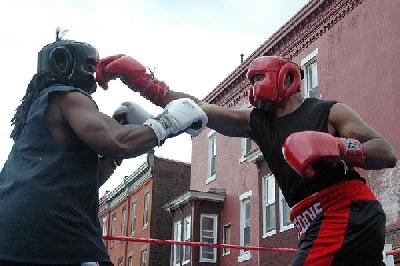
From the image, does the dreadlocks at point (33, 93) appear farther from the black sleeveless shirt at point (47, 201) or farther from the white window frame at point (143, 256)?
the white window frame at point (143, 256)

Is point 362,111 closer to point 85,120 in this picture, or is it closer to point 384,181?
point 384,181

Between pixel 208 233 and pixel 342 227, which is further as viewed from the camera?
pixel 208 233

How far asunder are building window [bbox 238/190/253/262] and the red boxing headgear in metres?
14.6

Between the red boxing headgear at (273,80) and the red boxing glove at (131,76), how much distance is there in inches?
25.4

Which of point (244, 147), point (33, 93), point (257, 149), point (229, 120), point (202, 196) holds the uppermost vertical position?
point (244, 147)

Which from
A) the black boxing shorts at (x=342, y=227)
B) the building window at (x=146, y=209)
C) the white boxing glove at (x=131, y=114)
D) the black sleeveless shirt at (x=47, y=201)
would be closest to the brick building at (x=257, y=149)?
the building window at (x=146, y=209)

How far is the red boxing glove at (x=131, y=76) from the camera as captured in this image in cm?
334

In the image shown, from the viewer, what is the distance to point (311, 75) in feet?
52.4

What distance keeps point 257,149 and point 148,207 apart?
35.2 ft

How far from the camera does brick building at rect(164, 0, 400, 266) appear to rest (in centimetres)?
1277

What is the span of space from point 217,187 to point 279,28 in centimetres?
655

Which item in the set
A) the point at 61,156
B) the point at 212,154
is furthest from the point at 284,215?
the point at 61,156

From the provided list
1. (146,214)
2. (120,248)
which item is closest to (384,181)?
(146,214)

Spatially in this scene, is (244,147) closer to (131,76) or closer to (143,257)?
(143,257)
